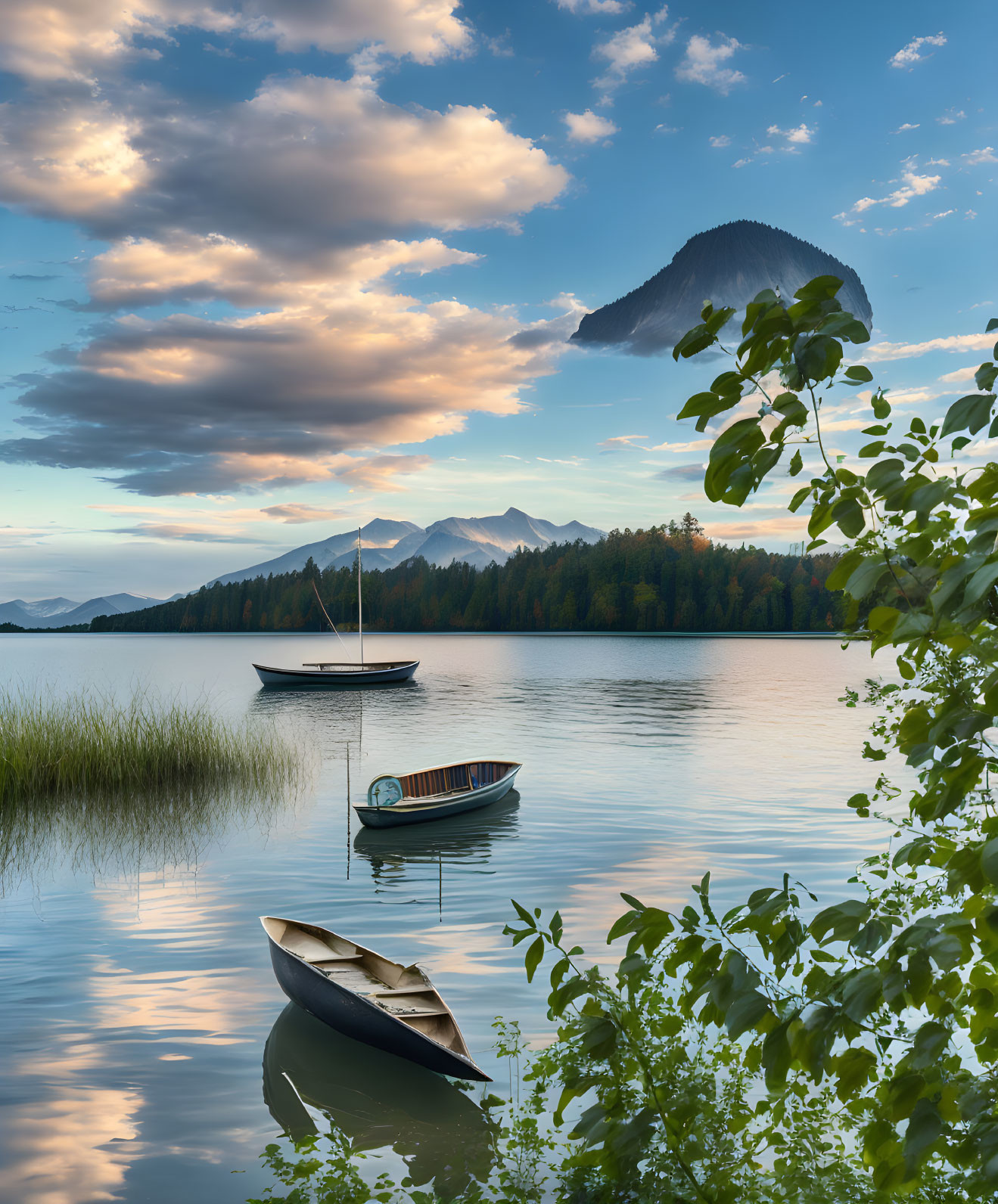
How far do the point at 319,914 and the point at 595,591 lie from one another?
15778 centimetres

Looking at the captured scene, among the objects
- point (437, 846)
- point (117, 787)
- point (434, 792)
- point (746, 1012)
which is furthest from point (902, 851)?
point (117, 787)

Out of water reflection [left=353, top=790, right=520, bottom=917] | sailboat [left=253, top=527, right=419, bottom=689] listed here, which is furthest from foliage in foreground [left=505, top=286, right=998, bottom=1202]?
sailboat [left=253, top=527, right=419, bottom=689]

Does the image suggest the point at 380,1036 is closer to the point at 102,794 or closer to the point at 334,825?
the point at 334,825

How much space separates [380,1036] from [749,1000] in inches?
299

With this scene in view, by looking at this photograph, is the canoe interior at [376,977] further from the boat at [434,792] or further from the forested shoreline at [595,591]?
the forested shoreline at [595,591]

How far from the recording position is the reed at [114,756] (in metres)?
20.2

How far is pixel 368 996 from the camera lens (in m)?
8.84

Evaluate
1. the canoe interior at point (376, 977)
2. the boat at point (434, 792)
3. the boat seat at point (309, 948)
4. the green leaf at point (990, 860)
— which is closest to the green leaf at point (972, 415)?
the green leaf at point (990, 860)

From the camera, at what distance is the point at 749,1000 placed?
80.0 inches

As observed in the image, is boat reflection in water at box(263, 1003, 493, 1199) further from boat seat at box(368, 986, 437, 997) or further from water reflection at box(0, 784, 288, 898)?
water reflection at box(0, 784, 288, 898)

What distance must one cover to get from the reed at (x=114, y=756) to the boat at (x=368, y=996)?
40.8 ft

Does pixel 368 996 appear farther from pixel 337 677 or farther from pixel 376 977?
pixel 337 677

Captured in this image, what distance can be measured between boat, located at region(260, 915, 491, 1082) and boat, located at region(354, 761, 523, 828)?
8.09m

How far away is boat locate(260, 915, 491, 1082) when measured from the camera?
805 cm
